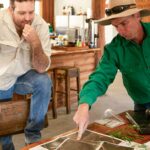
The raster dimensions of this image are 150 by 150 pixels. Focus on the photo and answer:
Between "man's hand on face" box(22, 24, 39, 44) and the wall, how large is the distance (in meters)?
4.60

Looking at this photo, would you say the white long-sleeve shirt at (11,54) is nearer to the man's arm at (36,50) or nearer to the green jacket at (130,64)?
the man's arm at (36,50)

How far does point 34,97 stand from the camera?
2.04 metres

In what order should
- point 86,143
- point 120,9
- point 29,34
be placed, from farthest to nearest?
point 29,34 < point 120,9 < point 86,143

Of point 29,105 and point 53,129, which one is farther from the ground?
point 29,105

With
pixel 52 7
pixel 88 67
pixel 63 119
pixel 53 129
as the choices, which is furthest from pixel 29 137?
pixel 52 7

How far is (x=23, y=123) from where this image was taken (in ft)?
6.25

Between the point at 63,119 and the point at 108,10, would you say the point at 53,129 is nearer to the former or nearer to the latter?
the point at 63,119

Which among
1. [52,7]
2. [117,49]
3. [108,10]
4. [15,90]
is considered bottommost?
[15,90]

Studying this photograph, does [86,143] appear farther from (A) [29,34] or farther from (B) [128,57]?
(A) [29,34]

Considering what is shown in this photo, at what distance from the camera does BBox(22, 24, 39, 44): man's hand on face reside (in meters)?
1.98

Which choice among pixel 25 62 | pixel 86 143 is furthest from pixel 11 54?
pixel 86 143

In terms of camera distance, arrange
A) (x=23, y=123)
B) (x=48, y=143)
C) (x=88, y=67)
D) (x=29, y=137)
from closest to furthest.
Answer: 1. (x=48, y=143)
2. (x=23, y=123)
3. (x=29, y=137)
4. (x=88, y=67)

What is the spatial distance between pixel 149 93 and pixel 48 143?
0.77 metres

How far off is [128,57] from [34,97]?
2.32 feet
